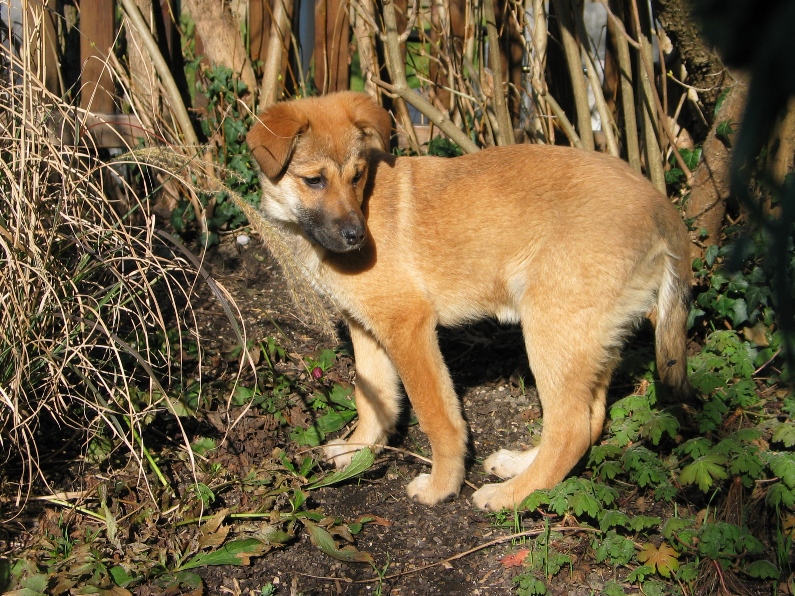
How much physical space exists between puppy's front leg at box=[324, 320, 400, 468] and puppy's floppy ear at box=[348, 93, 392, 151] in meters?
0.97

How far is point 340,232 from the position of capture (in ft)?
11.2

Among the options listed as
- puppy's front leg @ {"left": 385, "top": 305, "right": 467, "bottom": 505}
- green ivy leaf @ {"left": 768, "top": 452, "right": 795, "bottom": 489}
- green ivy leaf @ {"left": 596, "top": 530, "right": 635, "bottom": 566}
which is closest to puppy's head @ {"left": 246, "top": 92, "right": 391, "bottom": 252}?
puppy's front leg @ {"left": 385, "top": 305, "right": 467, "bottom": 505}

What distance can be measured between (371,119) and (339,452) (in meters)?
1.71

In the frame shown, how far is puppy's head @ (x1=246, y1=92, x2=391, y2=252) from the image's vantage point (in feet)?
11.4

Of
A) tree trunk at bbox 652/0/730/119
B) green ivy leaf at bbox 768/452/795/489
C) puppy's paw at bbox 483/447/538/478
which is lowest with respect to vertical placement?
puppy's paw at bbox 483/447/538/478

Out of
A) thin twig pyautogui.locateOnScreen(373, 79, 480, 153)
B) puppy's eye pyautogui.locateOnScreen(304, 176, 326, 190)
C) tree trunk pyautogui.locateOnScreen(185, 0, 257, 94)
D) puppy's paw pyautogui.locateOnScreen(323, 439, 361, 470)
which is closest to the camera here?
puppy's eye pyautogui.locateOnScreen(304, 176, 326, 190)

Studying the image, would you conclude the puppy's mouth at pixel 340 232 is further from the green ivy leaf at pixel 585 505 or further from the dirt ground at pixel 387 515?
the green ivy leaf at pixel 585 505

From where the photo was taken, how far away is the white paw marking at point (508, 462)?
12.0 ft

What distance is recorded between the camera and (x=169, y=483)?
3248mm

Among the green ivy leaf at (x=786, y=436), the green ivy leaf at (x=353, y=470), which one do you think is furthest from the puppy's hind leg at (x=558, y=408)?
the green ivy leaf at (x=786, y=436)

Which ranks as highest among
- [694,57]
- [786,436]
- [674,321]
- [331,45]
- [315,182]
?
[694,57]

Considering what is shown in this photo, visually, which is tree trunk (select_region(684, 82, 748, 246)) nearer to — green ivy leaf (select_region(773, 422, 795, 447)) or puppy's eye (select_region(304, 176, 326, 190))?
green ivy leaf (select_region(773, 422, 795, 447))

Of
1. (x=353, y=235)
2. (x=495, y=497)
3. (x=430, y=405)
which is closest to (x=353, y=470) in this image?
(x=430, y=405)

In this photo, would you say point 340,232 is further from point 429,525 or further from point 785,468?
point 785,468
